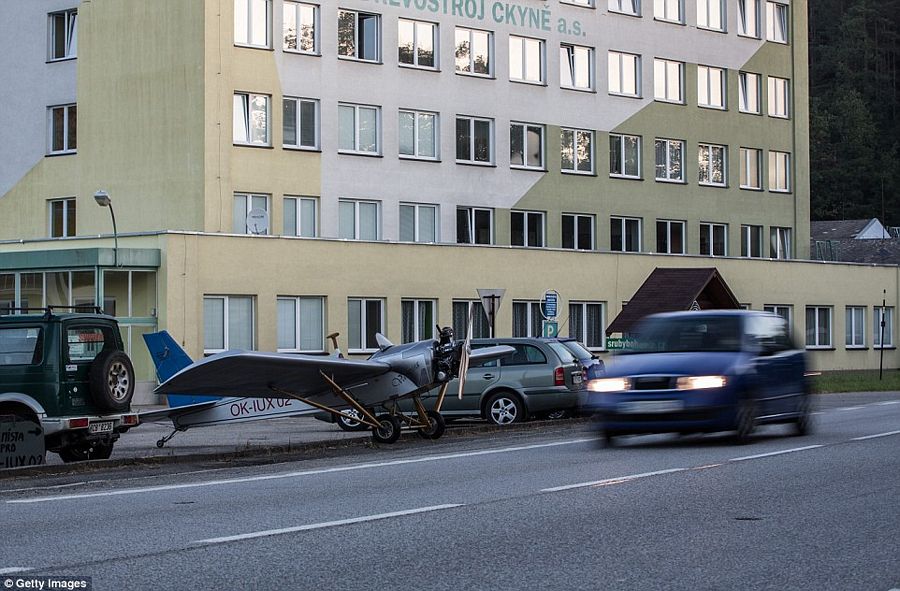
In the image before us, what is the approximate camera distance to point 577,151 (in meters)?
52.7

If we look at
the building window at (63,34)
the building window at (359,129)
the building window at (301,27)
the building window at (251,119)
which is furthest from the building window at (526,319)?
the building window at (63,34)

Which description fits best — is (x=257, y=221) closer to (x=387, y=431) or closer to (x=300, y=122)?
(x=300, y=122)

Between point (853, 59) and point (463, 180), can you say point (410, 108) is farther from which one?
point (853, 59)

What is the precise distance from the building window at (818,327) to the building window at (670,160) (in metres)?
7.34

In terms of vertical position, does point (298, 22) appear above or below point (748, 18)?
below

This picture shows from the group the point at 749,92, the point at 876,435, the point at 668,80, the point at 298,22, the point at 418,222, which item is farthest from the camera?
the point at 749,92

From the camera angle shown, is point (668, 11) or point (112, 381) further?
point (668, 11)

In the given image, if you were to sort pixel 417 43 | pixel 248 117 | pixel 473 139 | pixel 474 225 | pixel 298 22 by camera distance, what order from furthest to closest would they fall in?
pixel 474 225, pixel 473 139, pixel 417 43, pixel 298 22, pixel 248 117

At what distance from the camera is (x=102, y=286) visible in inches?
1529

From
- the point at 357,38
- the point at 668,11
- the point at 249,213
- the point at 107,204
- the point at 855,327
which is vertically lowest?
the point at 855,327

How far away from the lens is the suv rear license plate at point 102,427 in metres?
19.2

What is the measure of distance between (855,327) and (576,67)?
53.5 ft

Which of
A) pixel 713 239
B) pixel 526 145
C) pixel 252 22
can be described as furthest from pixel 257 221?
pixel 713 239

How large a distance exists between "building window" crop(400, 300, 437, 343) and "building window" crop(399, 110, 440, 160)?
507cm
